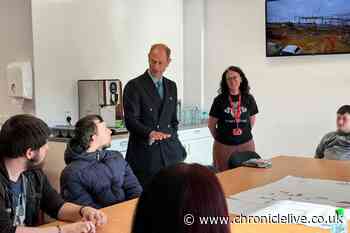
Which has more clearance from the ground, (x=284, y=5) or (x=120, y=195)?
(x=284, y=5)

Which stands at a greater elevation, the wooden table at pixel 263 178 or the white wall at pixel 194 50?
the white wall at pixel 194 50

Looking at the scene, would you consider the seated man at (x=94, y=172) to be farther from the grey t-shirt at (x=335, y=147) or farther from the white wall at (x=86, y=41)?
the white wall at (x=86, y=41)

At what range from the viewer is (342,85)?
4895mm

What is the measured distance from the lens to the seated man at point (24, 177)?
6.14ft

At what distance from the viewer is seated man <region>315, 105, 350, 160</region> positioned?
3.85m

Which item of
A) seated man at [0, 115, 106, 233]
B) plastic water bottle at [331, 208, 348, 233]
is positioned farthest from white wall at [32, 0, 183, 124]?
plastic water bottle at [331, 208, 348, 233]

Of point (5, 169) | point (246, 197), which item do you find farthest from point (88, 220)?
point (246, 197)

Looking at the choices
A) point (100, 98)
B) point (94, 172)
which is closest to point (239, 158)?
point (94, 172)

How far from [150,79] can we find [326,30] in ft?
7.94

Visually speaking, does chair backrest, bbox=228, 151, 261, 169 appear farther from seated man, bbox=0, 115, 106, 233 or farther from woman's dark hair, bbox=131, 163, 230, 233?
woman's dark hair, bbox=131, 163, 230, 233

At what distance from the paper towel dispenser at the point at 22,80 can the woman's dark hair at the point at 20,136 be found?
253 centimetres

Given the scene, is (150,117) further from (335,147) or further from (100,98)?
(335,147)

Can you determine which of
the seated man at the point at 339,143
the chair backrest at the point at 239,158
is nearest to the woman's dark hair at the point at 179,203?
the chair backrest at the point at 239,158

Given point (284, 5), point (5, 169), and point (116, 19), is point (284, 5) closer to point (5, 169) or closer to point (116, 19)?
point (116, 19)
